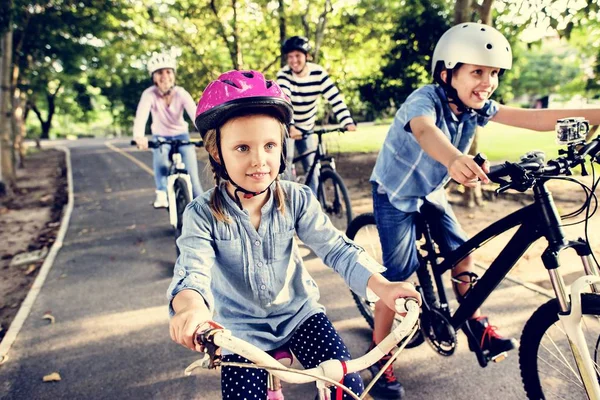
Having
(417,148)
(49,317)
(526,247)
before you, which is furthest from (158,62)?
(526,247)

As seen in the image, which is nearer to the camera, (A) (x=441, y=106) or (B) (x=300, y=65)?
(A) (x=441, y=106)

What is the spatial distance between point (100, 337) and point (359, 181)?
718 cm

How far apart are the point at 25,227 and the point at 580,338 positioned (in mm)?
8464

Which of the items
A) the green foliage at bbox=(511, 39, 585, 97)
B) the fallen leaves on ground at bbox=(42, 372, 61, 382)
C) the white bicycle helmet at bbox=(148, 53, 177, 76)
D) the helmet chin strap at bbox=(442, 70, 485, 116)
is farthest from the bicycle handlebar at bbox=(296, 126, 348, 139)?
the green foliage at bbox=(511, 39, 585, 97)

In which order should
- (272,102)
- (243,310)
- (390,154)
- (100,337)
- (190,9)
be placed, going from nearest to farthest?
(272,102)
(243,310)
(390,154)
(100,337)
(190,9)

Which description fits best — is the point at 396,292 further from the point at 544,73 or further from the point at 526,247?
the point at 544,73

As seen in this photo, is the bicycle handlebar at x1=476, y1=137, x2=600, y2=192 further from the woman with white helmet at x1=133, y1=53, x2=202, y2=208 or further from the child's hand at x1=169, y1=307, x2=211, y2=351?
the woman with white helmet at x1=133, y1=53, x2=202, y2=208

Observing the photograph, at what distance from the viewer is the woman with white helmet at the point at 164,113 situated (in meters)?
5.74

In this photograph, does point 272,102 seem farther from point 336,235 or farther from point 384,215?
point 384,215

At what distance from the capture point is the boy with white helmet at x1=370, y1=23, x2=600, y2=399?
2.43m

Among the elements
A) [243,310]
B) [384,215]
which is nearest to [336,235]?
[243,310]

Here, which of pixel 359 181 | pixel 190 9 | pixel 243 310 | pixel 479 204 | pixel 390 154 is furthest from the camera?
pixel 190 9

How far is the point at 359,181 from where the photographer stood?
10.2m

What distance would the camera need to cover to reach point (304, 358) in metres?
1.97
